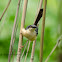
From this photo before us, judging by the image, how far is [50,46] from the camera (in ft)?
4.28

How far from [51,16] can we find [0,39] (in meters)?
0.56

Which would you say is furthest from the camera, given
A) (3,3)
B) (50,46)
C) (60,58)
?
(3,3)

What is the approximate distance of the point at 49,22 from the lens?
4.47ft

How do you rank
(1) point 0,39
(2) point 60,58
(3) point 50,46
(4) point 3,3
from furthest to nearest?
(4) point 3,3 → (1) point 0,39 → (3) point 50,46 → (2) point 60,58

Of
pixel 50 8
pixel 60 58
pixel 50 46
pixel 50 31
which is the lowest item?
pixel 50 46

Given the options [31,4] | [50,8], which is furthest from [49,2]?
[31,4]

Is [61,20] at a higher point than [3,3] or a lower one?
lower

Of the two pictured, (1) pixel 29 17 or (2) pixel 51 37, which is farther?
(1) pixel 29 17

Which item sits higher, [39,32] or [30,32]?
[30,32]

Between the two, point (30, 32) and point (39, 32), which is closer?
point (30, 32)

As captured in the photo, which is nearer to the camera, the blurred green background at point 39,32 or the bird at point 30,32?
the bird at point 30,32

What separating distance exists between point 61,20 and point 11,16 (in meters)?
1.18

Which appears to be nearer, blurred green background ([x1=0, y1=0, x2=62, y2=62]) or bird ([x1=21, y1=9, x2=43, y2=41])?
bird ([x1=21, y1=9, x2=43, y2=41])

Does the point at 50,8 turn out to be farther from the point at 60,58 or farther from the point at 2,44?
the point at 60,58
